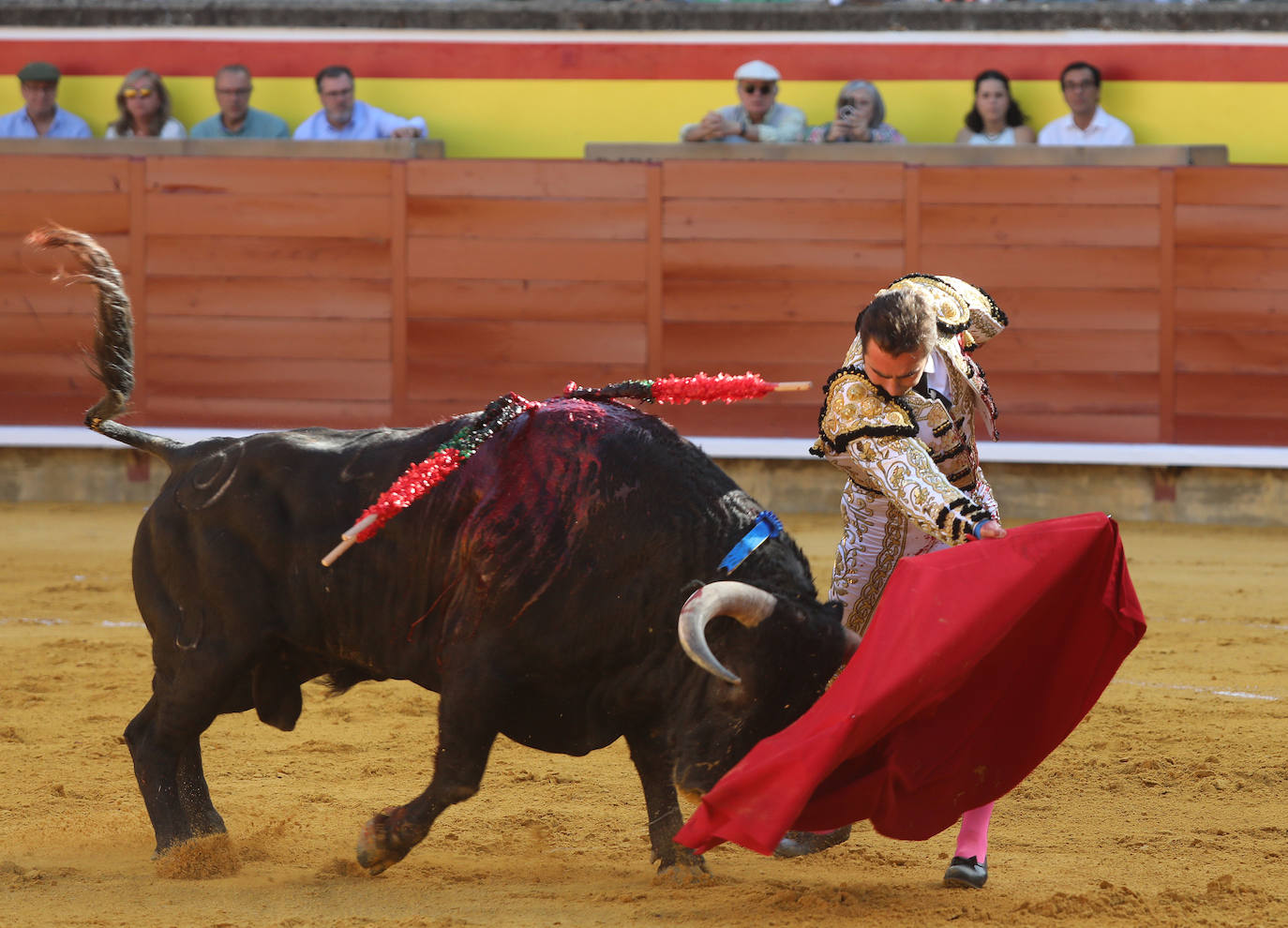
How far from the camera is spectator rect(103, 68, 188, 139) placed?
8.02 meters

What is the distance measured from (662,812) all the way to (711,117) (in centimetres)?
535

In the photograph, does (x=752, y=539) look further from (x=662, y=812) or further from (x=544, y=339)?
(x=544, y=339)

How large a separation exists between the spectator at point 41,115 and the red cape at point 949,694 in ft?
21.9

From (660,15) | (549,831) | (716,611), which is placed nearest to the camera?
(716,611)

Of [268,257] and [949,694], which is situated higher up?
[268,257]

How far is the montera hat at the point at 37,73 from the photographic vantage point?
8023 millimetres

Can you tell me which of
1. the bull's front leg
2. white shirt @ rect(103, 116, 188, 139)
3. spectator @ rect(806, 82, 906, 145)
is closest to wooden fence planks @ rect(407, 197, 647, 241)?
spectator @ rect(806, 82, 906, 145)

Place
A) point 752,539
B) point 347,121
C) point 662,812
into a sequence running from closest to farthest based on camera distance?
point 752,539, point 662,812, point 347,121

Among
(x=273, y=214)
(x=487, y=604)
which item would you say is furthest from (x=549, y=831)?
(x=273, y=214)

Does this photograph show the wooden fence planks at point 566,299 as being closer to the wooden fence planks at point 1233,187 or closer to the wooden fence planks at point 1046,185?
the wooden fence planks at point 1046,185

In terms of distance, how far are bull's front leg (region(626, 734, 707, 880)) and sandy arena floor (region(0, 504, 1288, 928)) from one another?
6 cm

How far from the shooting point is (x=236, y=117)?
797cm

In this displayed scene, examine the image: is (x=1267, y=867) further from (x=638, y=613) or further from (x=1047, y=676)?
(x=638, y=613)

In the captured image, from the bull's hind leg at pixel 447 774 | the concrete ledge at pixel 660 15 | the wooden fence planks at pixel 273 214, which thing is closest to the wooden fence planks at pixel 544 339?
the wooden fence planks at pixel 273 214
